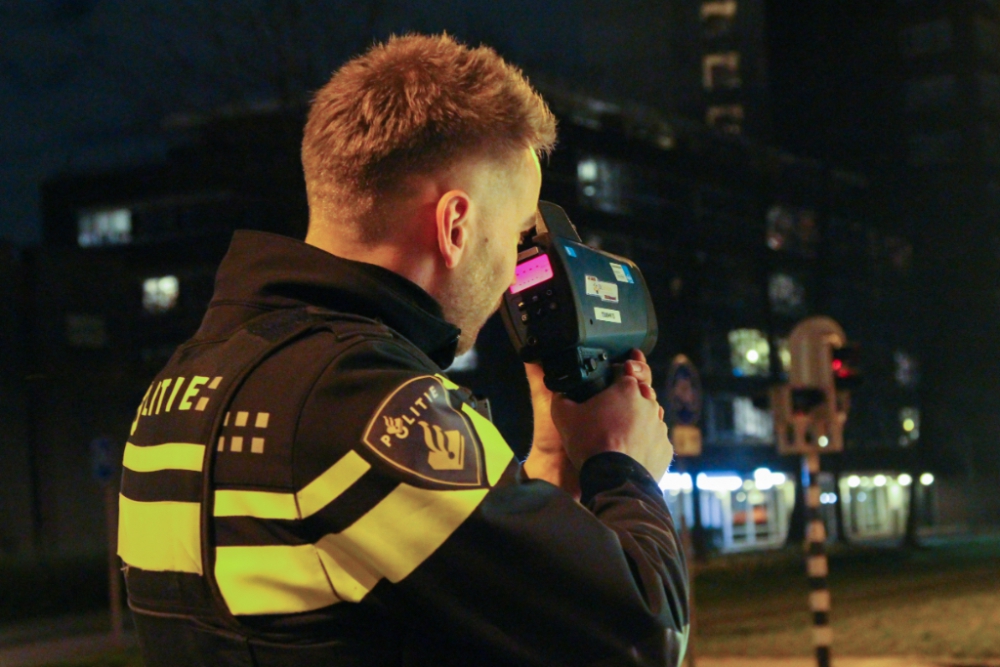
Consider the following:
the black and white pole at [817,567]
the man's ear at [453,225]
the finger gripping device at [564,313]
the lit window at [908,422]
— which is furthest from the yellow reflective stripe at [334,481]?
the lit window at [908,422]

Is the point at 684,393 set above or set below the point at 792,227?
below

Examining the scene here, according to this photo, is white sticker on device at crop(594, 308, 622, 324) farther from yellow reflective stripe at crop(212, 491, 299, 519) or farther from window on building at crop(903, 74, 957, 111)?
window on building at crop(903, 74, 957, 111)

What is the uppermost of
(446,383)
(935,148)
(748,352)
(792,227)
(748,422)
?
(935,148)

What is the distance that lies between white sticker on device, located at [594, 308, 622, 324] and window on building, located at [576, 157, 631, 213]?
3991 cm

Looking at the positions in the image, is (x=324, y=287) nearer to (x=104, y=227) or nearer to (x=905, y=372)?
(x=104, y=227)

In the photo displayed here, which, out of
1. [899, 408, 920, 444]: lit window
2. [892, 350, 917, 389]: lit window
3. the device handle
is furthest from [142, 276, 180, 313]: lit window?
the device handle

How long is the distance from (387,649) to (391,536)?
0.45 feet

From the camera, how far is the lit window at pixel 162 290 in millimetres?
39250

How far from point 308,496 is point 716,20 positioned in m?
65.0

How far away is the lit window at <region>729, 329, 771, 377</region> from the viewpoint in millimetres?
45656

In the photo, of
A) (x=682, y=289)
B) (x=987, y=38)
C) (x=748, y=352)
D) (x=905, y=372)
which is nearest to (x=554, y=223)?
(x=682, y=289)

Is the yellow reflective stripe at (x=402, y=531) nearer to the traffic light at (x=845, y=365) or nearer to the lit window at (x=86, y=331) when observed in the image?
the traffic light at (x=845, y=365)

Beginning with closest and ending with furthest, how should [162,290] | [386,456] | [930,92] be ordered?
1. [386,456]
2. [162,290]
3. [930,92]

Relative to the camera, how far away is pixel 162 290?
42250 mm
